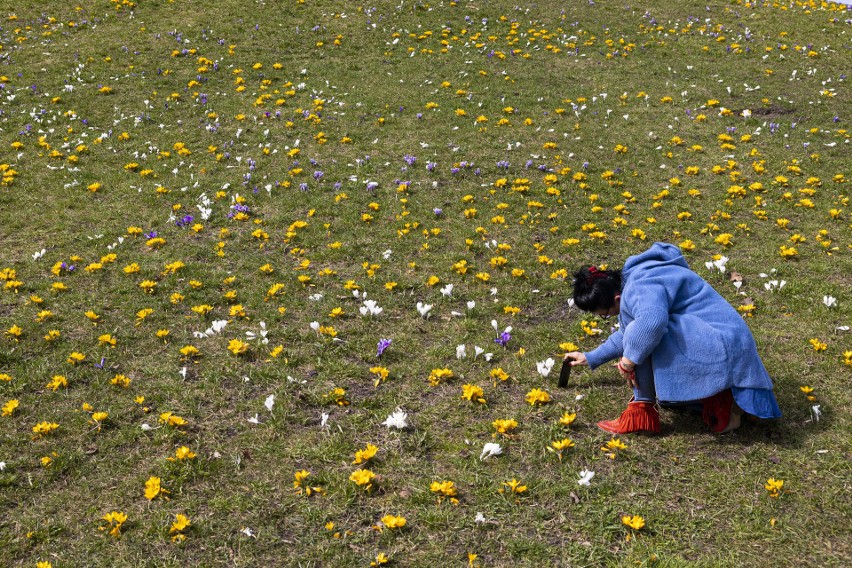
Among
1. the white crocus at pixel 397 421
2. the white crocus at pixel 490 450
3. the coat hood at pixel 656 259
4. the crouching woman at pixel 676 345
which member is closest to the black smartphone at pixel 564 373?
the crouching woman at pixel 676 345

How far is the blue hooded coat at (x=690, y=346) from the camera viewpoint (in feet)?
17.2

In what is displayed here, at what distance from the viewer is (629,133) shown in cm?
1320

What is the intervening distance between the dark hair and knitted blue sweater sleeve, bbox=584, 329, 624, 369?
39 cm

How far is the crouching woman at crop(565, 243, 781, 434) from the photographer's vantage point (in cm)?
526

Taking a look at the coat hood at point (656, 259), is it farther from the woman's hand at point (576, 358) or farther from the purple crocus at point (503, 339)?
the purple crocus at point (503, 339)

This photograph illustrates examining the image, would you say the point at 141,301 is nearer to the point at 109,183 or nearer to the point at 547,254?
the point at 109,183

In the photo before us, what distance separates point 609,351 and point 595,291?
711 millimetres

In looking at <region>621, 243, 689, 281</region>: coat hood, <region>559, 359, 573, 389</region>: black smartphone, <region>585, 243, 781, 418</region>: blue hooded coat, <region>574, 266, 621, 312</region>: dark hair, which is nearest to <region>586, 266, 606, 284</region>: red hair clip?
<region>574, 266, 621, 312</region>: dark hair

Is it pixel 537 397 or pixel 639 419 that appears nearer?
pixel 639 419

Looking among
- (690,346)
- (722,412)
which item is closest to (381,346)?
(690,346)

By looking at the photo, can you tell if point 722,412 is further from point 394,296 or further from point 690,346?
point 394,296

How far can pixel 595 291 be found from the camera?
5.64 meters

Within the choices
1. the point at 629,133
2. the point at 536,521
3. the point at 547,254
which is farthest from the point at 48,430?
the point at 629,133

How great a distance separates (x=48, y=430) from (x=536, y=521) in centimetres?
448
